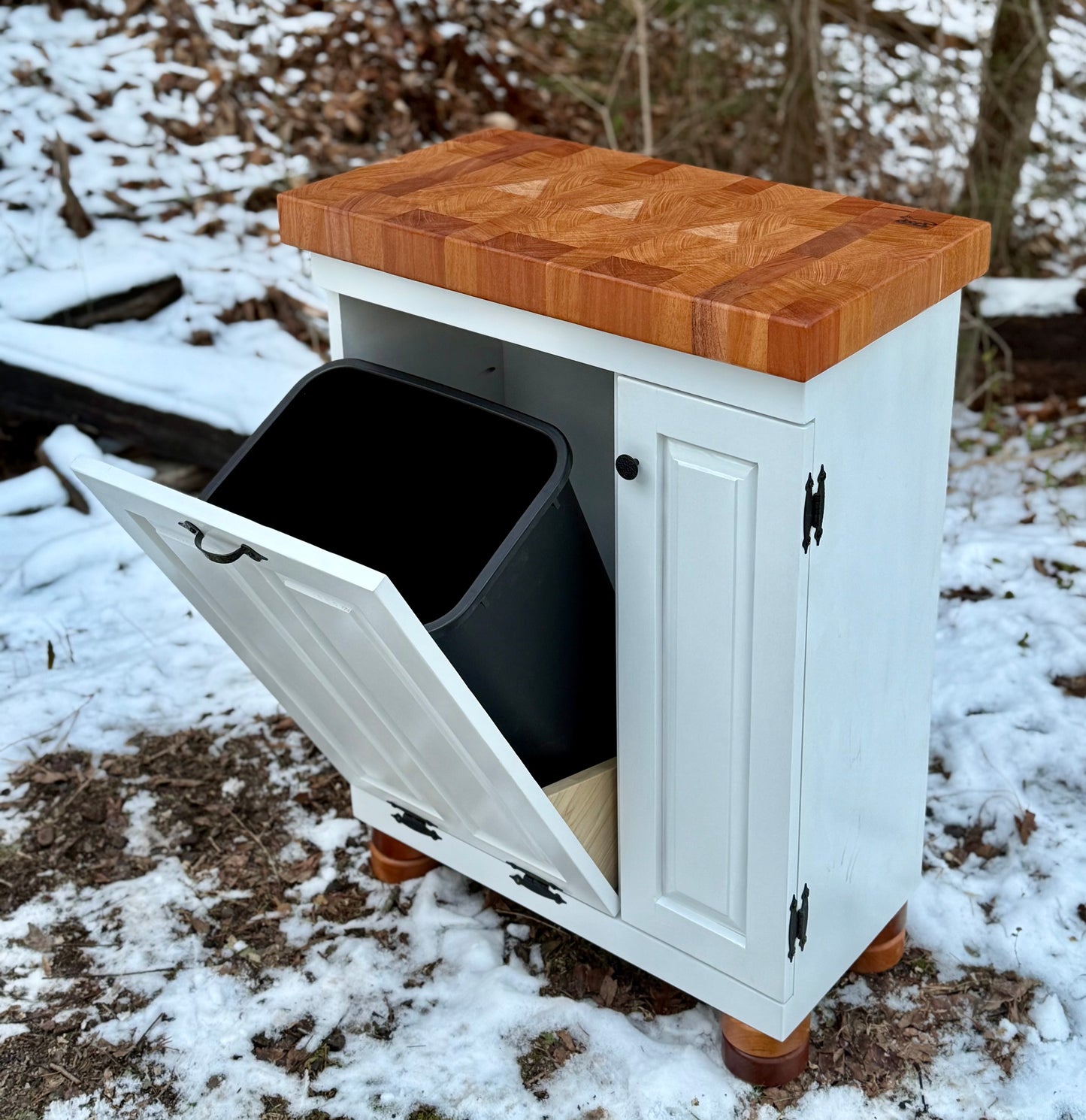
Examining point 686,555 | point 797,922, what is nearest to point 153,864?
point 797,922

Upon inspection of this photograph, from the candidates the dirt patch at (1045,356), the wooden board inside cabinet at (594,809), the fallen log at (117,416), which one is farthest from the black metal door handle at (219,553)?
the dirt patch at (1045,356)

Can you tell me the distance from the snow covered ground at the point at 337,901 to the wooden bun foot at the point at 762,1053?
35mm

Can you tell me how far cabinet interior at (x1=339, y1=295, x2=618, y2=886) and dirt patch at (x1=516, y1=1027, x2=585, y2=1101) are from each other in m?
0.29

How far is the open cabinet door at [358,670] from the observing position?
161 cm

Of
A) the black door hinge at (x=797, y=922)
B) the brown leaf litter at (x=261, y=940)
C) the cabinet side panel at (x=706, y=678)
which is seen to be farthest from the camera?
the brown leaf litter at (x=261, y=940)

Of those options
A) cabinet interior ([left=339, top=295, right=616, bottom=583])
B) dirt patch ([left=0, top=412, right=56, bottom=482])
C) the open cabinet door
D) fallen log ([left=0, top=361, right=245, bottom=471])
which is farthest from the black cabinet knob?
dirt patch ([left=0, top=412, right=56, bottom=482])

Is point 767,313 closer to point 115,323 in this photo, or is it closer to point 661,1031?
point 661,1031

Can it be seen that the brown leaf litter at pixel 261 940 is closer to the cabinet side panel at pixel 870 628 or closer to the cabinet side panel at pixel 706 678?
the cabinet side panel at pixel 870 628

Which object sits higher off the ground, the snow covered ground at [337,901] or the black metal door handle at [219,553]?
the black metal door handle at [219,553]

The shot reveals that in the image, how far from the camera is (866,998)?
2.31 metres

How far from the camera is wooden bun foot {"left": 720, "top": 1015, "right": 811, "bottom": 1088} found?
6.85 feet

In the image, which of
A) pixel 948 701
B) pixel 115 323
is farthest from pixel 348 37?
pixel 948 701

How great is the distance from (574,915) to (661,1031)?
248 mm

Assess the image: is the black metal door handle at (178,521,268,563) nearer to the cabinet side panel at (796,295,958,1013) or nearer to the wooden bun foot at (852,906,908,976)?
the cabinet side panel at (796,295,958,1013)
